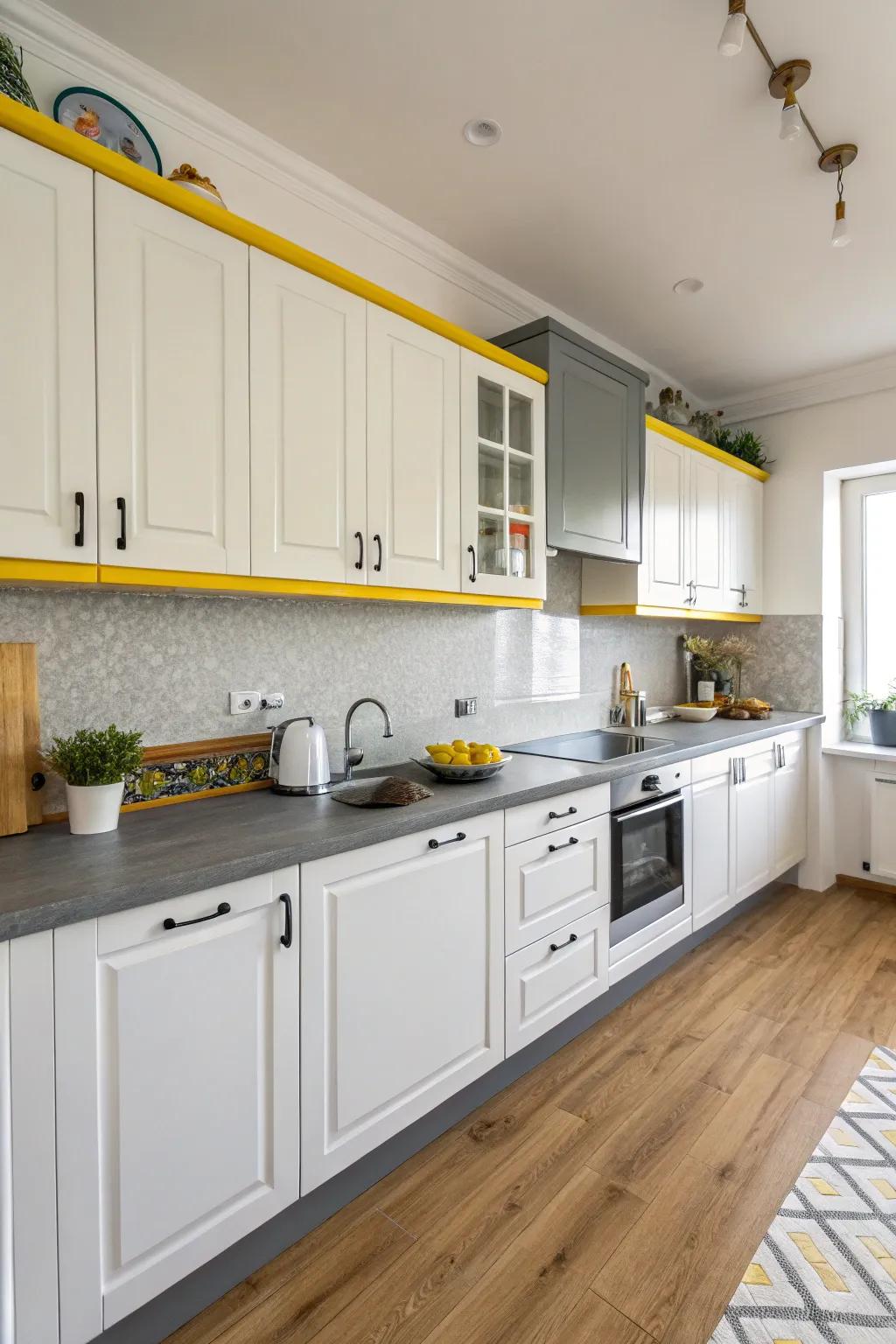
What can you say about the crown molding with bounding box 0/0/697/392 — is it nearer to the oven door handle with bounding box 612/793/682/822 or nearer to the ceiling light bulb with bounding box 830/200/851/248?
the ceiling light bulb with bounding box 830/200/851/248

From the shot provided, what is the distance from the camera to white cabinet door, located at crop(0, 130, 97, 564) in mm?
1340

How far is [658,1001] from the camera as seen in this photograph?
2699 millimetres

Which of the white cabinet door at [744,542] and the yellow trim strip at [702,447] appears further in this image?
the white cabinet door at [744,542]

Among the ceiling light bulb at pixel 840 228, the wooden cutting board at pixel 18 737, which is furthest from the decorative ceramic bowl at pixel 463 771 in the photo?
the ceiling light bulb at pixel 840 228

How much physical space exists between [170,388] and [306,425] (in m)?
0.36

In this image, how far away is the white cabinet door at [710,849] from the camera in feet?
9.68

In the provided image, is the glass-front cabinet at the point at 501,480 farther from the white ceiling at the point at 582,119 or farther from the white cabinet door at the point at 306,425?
the white ceiling at the point at 582,119

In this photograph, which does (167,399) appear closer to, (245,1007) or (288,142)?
(288,142)

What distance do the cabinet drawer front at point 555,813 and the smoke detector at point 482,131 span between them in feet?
6.31

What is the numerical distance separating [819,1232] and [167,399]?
2.37 m

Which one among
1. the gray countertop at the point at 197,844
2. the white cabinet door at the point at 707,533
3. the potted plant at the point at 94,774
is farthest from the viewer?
the white cabinet door at the point at 707,533

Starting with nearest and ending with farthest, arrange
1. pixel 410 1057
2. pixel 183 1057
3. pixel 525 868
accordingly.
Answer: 1. pixel 183 1057
2. pixel 410 1057
3. pixel 525 868

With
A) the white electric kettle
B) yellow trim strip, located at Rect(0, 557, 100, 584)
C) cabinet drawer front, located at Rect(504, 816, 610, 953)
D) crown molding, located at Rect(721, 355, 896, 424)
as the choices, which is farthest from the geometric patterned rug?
crown molding, located at Rect(721, 355, 896, 424)

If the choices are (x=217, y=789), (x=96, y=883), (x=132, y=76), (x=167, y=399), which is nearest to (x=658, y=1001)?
(x=217, y=789)
